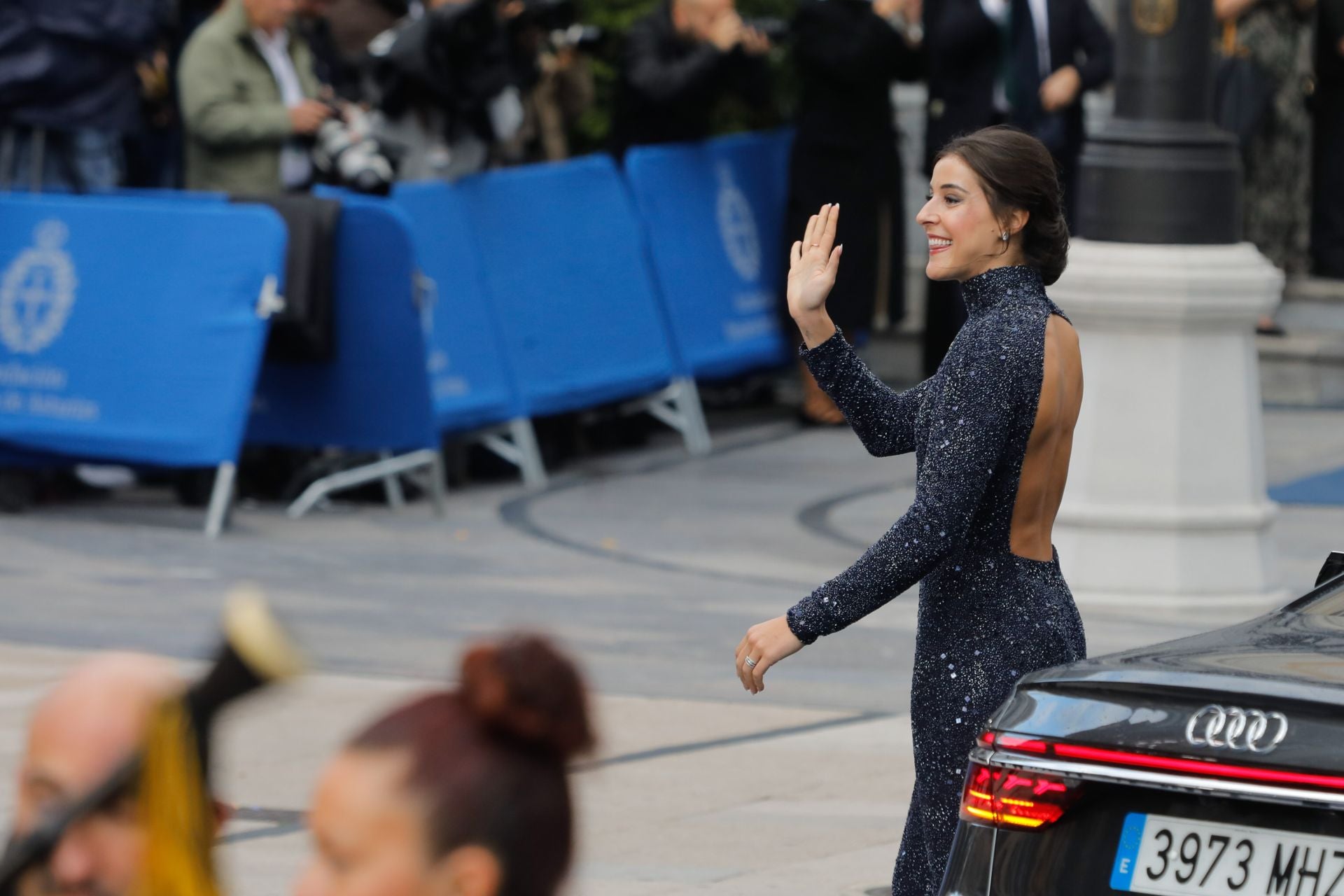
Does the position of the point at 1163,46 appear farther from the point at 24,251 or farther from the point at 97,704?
the point at 97,704

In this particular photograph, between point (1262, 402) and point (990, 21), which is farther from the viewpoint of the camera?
point (1262, 402)

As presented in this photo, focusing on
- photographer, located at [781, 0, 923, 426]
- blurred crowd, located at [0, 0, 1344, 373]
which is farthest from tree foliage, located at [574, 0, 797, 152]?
photographer, located at [781, 0, 923, 426]

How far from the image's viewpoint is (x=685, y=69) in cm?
1267

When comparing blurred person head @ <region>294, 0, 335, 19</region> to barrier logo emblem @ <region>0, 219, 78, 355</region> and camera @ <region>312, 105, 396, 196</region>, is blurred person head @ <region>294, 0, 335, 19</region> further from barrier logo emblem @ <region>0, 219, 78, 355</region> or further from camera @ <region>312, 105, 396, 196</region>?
barrier logo emblem @ <region>0, 219, 78, 355</region>

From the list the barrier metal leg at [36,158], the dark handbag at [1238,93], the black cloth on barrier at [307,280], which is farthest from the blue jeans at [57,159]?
the dark handbag at [1238,93]

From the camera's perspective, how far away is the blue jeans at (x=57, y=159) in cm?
1147

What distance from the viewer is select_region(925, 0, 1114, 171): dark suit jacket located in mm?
13078

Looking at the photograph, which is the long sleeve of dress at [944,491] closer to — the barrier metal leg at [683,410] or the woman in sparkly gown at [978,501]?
the woman in sparkly gown at [978,501]

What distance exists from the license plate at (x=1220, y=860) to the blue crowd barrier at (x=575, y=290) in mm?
7837

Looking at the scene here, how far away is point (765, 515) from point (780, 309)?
3.17 meters

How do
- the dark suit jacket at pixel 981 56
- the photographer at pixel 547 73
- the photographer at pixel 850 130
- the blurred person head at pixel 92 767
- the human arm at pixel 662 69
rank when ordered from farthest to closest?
1. the photographer at pixel 850 130
2. the dark suit jacket at pixel 981 56
3. the human arm at pixel 662 69
4. the photographer at pixel 547 73
5. the blurred person head at pixel 92 767

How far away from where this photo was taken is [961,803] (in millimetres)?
3906

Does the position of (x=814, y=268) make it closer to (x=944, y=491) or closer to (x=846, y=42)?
(x=944, y=491)

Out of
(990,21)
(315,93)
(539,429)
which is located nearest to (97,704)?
(315,93)
